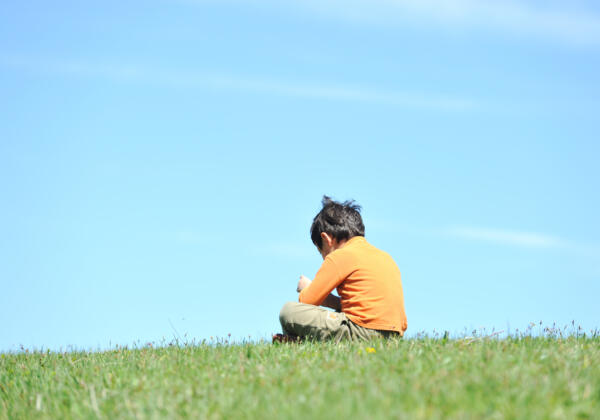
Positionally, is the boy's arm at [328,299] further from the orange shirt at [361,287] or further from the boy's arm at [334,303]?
the orange shirt at [361,287]

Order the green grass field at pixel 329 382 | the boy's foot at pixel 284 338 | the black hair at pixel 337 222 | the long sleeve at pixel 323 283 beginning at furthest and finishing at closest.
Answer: the black hair at pixel 337 222 < the boy's foot at pixel 284 338 < the long sleeve at pixel 323 283 < the green grass field at pixel 329 382

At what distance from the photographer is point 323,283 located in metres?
7.46

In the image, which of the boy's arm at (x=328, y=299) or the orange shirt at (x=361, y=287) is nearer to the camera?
the orange shirt at (x=361, y=287)

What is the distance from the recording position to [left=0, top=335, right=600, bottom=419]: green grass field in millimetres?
3955

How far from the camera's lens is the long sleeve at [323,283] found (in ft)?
24.3

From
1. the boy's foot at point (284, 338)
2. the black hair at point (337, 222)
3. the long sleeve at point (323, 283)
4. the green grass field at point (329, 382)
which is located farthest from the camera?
the black hair at point (337, 222)

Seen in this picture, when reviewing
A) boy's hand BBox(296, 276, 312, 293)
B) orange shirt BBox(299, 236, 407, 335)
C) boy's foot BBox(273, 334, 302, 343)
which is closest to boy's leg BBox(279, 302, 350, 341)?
orange shirt BBox(299, 236, 407, 335)

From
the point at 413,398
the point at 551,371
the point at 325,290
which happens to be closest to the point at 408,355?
the point at 551,371

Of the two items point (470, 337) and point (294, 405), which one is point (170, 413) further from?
point (470, 337)

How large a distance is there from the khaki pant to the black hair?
1.02 m

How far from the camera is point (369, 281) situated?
7449 mm

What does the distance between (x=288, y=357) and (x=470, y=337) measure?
2.23 meters

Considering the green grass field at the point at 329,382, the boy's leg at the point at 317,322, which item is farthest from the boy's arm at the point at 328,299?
the green grass field at the point at 329,382

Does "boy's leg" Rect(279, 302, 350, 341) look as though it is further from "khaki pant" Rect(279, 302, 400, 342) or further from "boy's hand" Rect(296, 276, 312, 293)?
"boy's hand" Rect(296, 276, 312, 293)
